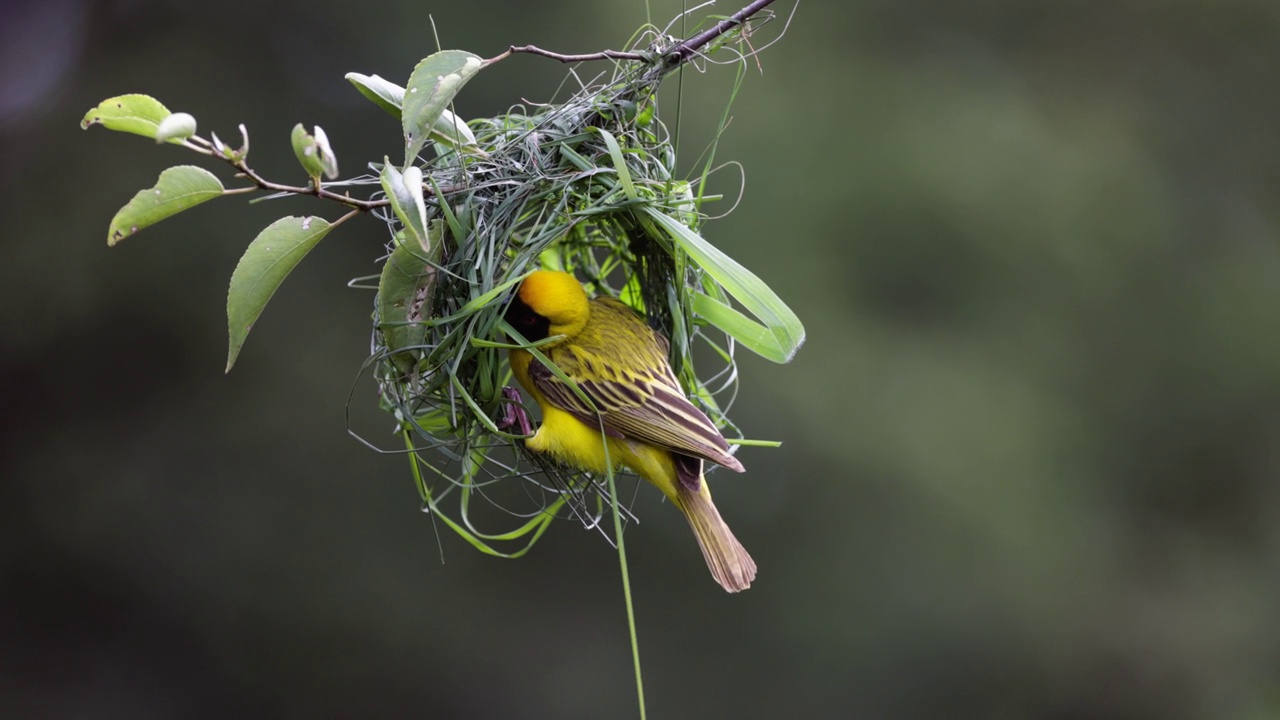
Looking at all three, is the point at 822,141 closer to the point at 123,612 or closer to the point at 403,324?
the point at 403,324

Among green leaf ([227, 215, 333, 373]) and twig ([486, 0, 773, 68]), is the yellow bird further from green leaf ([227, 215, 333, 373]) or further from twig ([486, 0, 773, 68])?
green leaf ([227, 215, 333, 373])

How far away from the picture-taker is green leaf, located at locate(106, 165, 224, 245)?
122cm

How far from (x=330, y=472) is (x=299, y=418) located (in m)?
0.25

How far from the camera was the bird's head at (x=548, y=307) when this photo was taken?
5.98 ft

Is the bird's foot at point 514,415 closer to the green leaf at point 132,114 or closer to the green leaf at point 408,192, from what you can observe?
the green leaf at point 408,192

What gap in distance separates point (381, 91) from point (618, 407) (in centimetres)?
63

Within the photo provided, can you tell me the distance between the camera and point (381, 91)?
59.7 inches

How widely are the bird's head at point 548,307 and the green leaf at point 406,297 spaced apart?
0.20 meters

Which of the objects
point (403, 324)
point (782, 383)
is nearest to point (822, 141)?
point (782, 383)

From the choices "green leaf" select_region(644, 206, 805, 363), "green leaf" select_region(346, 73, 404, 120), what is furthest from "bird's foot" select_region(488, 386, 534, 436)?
"green leaf" select_region(346, 73, 404, 120)

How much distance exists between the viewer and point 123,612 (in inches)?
169

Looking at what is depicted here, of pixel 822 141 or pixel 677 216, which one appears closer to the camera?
pixel 677 216

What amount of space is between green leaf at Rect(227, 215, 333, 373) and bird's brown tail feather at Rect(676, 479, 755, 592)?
31.0 inches

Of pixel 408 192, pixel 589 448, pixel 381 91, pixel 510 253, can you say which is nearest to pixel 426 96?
pixel 408 192
